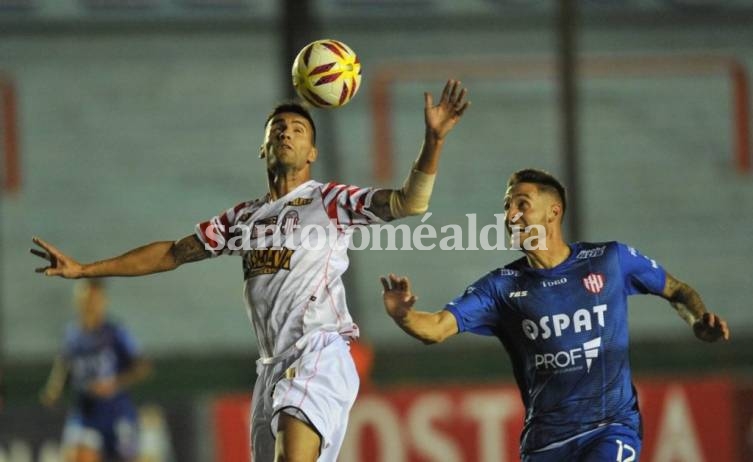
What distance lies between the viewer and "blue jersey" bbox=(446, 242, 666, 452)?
225 inches

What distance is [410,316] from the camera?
5.38 metres

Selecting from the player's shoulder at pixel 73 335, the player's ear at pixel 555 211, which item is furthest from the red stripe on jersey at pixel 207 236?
the player's shoulder at pixel 73 335

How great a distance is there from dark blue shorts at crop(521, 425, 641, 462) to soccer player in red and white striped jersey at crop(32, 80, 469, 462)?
0.94 m

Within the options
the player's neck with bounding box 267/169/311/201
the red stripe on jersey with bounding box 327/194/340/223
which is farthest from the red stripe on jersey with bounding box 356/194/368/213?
the player's neck with bounding box 267/169/311/201

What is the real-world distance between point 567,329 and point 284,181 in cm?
145

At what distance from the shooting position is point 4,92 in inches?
626

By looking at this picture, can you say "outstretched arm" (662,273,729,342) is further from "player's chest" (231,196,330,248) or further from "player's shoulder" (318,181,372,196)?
"player's chest" (231,196,330,248)

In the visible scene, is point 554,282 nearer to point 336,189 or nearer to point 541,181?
point 541,181

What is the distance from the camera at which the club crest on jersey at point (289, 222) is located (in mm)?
5816

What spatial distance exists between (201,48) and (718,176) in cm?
674

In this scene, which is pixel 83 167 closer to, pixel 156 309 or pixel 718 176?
pixel 156 309

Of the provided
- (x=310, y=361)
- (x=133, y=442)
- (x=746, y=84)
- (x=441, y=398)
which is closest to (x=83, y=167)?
(x=133, y=442)

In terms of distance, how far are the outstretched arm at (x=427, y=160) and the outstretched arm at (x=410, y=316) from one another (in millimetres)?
327

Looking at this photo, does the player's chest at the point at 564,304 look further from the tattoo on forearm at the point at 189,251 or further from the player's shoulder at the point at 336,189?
the tattoo on forearm at the point at 189,251
